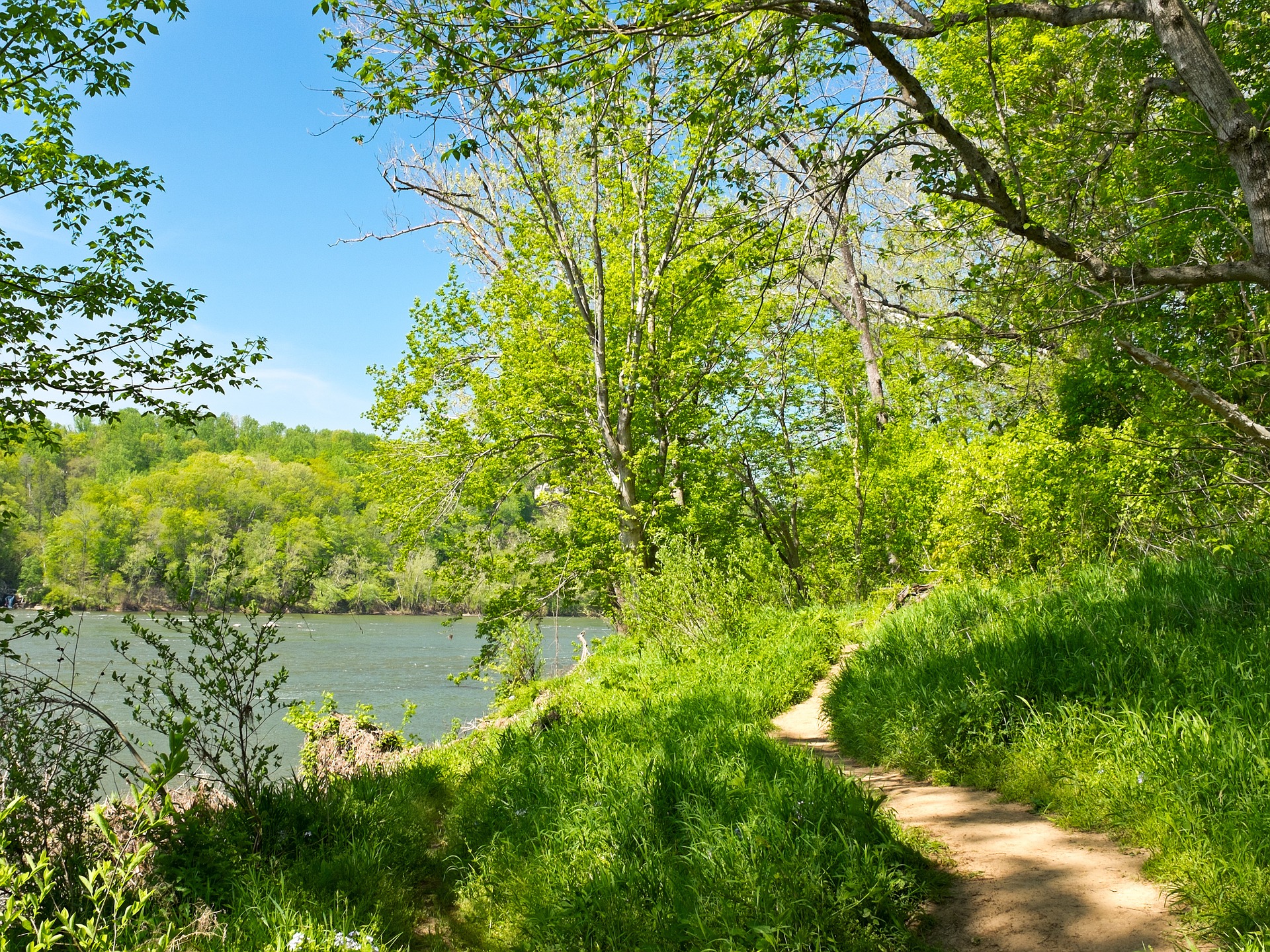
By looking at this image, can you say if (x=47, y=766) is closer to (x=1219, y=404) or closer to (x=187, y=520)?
(x=1219, y=404)

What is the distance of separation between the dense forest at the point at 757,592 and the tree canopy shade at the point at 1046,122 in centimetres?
5

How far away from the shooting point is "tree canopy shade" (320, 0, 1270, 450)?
189 inches

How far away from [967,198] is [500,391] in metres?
11.8

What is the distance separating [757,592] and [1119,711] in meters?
7.17

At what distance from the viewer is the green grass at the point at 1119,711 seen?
3.11 metres

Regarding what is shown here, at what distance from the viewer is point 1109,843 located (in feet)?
11.8

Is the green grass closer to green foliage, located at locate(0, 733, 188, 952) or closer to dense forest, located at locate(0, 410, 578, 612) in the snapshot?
green foliage, located at locate(0, 733, 188, 952)

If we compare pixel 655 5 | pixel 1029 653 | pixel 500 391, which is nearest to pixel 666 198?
pixel 500 391

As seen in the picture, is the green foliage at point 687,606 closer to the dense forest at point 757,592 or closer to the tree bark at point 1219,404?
the dense forest at point 757,592

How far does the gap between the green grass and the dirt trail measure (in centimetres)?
13

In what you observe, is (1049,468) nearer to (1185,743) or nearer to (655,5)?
(1185,743)

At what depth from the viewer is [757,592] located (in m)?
11.4

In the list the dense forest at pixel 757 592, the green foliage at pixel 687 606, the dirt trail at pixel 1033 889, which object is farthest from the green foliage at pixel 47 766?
the green foliage at pixel 687 606

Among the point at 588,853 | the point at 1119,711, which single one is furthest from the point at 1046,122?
the point at 588,853
